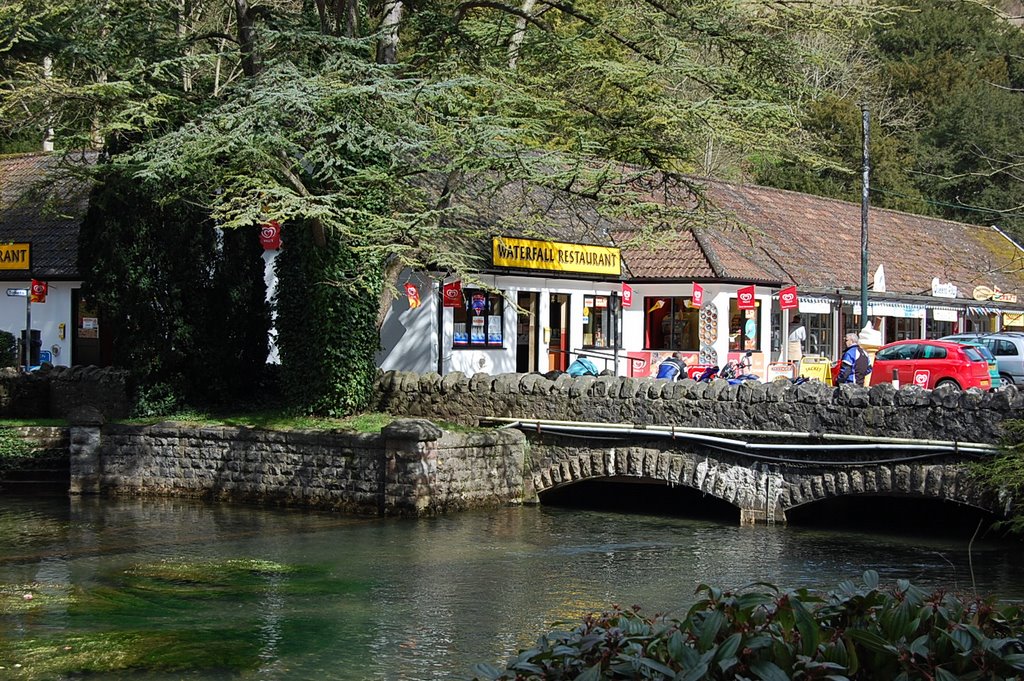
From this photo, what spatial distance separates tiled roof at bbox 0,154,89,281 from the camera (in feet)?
103

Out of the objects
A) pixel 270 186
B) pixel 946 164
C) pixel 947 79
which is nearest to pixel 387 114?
pixel 270 186

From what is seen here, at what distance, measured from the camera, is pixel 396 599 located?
46.6ft

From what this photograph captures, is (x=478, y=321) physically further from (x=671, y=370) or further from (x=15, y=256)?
(x=15, y=256)

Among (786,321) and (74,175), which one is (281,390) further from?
(786,321)

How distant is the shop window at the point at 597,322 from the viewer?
3275cm

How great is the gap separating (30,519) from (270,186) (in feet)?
19.7

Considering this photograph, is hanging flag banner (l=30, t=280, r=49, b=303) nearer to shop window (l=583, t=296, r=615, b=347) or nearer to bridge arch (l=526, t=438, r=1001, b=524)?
shop window (l=583, t=296, r=615, b=347)

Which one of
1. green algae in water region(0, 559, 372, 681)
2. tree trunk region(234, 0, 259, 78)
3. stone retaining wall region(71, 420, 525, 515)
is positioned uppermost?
tree trunk region(234, 0, 259, 78)

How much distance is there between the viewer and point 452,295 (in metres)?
27.2

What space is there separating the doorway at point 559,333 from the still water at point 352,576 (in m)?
10.3

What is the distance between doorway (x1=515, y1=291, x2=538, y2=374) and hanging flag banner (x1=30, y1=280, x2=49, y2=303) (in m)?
10.9

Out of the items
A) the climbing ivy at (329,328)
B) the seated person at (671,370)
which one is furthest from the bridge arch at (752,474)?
the seated person at (671,370)

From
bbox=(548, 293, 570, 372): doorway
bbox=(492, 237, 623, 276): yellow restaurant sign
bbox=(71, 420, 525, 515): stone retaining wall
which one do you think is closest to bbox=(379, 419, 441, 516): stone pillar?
bbox=(71, 420, 525, 515): stone retaining wall

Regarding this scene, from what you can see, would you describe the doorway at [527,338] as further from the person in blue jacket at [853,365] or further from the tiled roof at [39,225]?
the tiled roof at [39,225]
